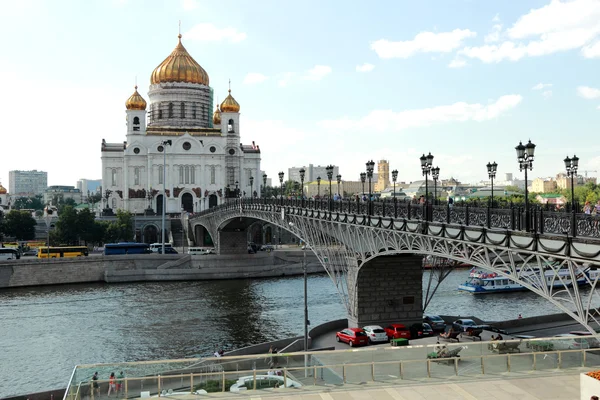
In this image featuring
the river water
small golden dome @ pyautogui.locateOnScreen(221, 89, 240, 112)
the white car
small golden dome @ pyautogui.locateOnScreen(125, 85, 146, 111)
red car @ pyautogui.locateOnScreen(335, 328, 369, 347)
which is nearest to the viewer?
red car @ pyautogui.locateOnScreen(335, 328, 369, 347)

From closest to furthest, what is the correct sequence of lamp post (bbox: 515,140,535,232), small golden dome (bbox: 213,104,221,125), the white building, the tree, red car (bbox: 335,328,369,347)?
lamp post (bbox: 515,140,535,232) → red car (bbox: 335,328,369,347) → the tree → the white building → small golden dome (bbox: 213,104,221,125)

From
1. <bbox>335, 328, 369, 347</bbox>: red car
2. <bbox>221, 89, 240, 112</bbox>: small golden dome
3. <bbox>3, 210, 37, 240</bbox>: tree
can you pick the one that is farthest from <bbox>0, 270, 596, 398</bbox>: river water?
<bbox>221, 89, 240, 112</bbox>: small golden dome

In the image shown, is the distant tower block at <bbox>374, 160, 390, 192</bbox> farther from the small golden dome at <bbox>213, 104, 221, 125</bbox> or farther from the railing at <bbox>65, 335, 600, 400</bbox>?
the railing at <bbox>65, 335, 600, 400</bbox>

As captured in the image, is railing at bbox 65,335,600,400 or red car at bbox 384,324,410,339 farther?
red car at bbox 384,324,410,339

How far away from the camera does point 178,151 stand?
87562mm

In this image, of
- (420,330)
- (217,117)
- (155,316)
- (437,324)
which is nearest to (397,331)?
(420,330)

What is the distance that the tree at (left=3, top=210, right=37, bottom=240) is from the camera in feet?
244

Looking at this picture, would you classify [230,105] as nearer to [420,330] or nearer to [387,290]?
[387,290]

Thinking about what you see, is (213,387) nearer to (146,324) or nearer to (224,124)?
(146,324)

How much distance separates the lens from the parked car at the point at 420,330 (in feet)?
94.4

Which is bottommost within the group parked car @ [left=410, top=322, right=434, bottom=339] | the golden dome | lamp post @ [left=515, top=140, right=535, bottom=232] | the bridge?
parked car @ [left=410, top=322, right=434, bottom=339]

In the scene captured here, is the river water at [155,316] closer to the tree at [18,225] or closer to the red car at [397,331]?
Result: the red car at [397,331]

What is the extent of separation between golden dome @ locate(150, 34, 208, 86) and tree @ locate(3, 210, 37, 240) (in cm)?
2786

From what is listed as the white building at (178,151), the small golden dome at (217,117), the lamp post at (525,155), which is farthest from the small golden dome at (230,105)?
the lamp post at (525,155)
